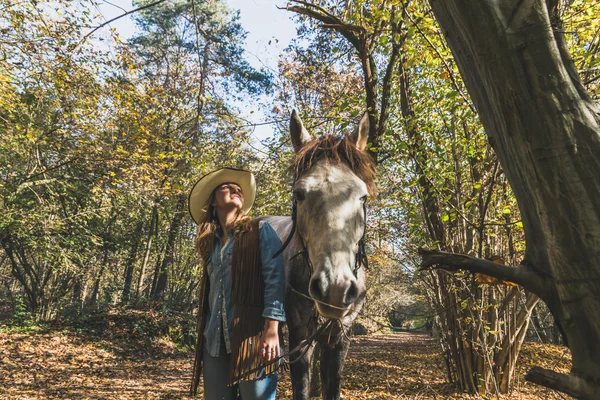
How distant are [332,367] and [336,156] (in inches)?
63.8

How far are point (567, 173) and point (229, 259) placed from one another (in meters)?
1.89

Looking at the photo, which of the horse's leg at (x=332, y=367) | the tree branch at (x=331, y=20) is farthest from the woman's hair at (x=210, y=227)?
the tree branch at (x=331, y=20)

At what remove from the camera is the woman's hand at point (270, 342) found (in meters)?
2.09

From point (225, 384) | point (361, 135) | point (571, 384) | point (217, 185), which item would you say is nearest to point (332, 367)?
point (225, 384)

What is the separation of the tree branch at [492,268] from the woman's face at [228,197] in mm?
1597

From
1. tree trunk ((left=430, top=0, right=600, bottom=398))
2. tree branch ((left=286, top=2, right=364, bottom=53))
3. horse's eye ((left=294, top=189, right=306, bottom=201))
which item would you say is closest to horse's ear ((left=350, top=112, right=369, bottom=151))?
horse's eye ((left=294, top=189, right=306, bottom=201))

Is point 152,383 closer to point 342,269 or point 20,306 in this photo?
point 20,306

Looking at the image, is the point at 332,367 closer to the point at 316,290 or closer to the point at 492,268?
the point at 316,290

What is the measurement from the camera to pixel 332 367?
9.46ft

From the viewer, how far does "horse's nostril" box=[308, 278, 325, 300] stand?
6.20 ft

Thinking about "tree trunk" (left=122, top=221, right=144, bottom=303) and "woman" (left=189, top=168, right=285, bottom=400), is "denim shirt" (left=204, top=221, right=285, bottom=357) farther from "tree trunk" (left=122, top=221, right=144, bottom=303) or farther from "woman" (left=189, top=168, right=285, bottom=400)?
"tree trunk" (left=122, top=221, right=144, bottom=303)

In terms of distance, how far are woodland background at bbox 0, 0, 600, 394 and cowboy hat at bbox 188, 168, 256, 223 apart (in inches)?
37.2

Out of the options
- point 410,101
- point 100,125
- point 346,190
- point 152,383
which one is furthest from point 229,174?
point 100,125

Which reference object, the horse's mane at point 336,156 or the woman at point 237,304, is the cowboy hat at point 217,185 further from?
the horse's mane at point 336,156
